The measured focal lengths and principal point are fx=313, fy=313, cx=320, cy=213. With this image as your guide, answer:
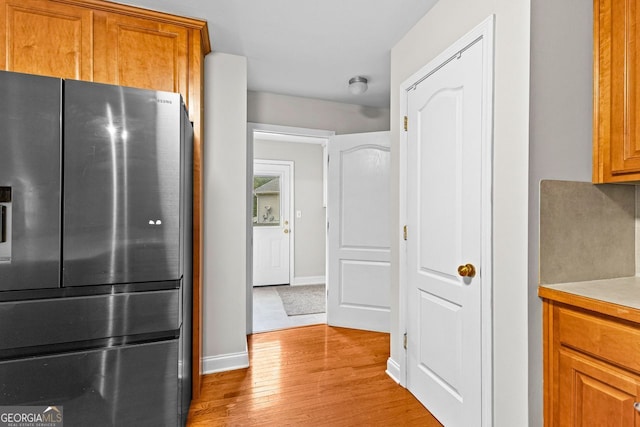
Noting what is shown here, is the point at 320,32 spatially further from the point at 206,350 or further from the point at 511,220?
the point at 206,350

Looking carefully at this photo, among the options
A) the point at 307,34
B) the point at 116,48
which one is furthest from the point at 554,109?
the point at 116,48

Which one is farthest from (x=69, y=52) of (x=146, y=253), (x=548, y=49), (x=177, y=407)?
(x=548, y=49)

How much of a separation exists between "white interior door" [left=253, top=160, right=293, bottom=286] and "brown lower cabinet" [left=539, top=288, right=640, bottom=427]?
14.1 ft

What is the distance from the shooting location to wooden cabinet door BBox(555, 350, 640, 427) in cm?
103

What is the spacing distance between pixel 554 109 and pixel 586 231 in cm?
56

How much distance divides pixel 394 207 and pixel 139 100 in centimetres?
172

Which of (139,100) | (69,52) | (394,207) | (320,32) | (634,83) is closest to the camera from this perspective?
(634,83)

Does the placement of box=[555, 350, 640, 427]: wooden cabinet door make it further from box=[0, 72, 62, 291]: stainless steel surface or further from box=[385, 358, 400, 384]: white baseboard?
box=[0, 72, 62, 291]: stainless steel surface

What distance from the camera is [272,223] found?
5.32 meters

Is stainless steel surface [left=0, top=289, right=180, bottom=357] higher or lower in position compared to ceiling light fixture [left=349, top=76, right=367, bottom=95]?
lower

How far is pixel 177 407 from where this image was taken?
147 centimetres

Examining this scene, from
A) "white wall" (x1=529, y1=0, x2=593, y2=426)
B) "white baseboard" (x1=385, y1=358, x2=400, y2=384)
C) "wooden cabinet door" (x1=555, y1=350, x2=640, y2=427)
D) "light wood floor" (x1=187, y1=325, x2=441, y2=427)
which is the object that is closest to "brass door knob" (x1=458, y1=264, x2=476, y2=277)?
"white wall" (x1=529, y1=0, x2=593, y2=426)

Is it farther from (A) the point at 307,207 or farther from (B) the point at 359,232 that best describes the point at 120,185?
(A) the point at 307,207

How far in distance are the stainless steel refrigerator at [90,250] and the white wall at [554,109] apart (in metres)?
1.58
